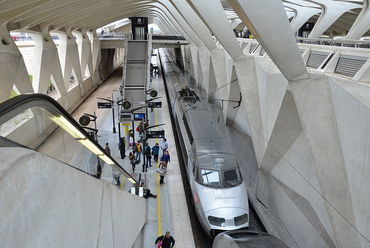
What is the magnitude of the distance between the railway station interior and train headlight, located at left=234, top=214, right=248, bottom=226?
0.09 meters

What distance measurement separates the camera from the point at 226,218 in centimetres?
950

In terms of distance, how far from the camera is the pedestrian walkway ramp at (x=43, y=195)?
1.92 meters

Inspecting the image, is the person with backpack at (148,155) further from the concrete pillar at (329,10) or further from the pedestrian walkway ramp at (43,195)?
the concrete pillar at (329,10)

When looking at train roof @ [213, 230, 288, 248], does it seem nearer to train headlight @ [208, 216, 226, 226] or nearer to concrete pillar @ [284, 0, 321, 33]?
train headlight @ [208, 216, 226, 226]

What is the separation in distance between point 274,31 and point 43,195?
23.9 ft

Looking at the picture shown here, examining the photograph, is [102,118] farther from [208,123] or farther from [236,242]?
[236,242]

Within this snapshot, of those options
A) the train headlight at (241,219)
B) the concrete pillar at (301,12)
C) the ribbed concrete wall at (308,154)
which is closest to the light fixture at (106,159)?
the ribbed concrete wall at (308,154)

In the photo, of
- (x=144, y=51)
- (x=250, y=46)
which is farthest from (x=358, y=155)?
(x=144, y=51)

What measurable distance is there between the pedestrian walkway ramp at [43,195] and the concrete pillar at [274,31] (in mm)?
5530

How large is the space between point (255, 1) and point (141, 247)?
23.6 feet

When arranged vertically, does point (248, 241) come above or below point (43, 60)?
below

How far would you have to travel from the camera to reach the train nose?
9453 millimetres

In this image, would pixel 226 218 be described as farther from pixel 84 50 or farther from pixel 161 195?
pixel 84 50

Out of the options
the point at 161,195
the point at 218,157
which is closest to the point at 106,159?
the point at 218,157
